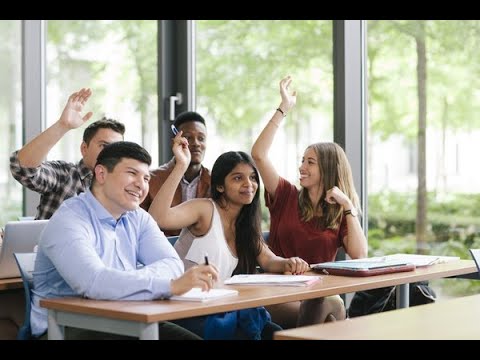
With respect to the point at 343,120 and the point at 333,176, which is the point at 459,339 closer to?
the point at 333,176

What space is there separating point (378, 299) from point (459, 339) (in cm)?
211

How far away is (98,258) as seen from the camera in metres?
3.32

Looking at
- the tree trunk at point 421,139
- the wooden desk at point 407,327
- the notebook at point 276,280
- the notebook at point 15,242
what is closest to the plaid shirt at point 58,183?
the notebook at point 15,242

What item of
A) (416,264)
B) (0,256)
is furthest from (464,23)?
(0,256)

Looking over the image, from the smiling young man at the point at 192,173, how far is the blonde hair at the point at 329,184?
674mm

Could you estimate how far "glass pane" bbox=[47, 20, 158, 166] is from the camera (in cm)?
657

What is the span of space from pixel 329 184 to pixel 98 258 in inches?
70.2

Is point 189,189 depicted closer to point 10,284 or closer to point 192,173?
point 192,173

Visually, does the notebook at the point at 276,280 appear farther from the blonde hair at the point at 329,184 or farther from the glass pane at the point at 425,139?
the glass pane at the point at 425,139

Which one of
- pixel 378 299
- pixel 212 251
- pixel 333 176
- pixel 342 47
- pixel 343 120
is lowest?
pixel 378 299

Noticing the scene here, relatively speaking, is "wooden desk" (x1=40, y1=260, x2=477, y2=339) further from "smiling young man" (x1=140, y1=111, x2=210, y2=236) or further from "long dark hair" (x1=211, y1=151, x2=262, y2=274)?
"smiling young man" (x1=140, y1=111, x2=210, y2=236)

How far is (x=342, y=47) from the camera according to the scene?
5672 millimetres

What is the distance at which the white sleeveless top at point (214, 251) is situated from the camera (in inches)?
165

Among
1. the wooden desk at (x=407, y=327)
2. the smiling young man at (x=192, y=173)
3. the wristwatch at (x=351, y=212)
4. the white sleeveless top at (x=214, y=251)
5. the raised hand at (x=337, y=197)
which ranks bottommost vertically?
the wooden desk at (x=407, y=327)
